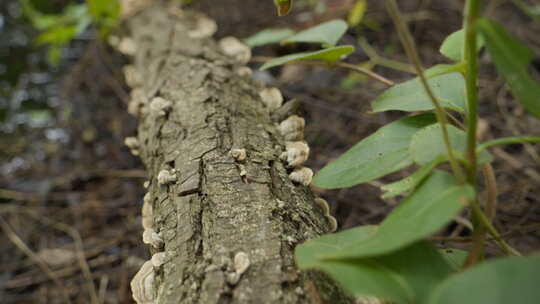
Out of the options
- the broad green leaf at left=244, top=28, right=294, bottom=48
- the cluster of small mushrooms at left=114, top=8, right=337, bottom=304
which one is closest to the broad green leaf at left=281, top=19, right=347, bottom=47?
the cluster of small mushrooms at left=114, top=8, right=337, bottom=304

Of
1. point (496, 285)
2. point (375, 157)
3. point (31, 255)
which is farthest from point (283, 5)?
point (31, 255)

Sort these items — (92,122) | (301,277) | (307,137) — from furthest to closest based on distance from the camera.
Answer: (92,122) < (307,137) < (301,277)

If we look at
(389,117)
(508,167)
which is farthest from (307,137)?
(508,167)

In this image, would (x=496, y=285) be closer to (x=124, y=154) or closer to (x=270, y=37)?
(x=270, y=37)

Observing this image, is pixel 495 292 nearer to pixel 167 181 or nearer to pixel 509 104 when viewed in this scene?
pixel 167 181

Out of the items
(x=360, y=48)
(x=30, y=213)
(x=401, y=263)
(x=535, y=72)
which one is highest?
(x=360, y=48)

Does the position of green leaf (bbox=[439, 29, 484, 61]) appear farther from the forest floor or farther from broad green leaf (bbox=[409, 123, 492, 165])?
the forest floor

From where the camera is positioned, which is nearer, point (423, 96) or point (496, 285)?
point (496, 285)

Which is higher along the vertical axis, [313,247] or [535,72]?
[535,72]
